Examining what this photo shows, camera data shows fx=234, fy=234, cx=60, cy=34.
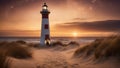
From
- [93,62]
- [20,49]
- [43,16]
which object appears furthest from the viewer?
[43,16]

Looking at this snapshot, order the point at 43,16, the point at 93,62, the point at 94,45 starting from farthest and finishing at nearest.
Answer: the point at 43,16
the point at 94,45
the point at 93,62

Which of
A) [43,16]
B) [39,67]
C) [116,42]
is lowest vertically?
[39,67]

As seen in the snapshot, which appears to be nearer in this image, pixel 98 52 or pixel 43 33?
pixel 98 52

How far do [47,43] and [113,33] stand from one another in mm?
13222

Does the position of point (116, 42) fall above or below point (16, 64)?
above

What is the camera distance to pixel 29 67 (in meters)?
8.91

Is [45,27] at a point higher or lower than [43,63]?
higher

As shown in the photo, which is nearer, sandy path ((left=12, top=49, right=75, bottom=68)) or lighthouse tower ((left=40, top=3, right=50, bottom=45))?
sandy path ((left=12, top=49, right=75, bottom=68))

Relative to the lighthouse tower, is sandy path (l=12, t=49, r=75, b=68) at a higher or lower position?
lower

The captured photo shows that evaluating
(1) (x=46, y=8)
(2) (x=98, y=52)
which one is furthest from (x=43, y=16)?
(2) (x=98, y=52)

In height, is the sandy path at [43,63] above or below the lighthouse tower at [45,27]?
below

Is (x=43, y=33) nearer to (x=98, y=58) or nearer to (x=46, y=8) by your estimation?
(x=46, y=8)

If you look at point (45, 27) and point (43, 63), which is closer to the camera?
point (43, 63)

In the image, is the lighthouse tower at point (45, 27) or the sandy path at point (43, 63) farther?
the lighthouse tower at point (45, 27)
